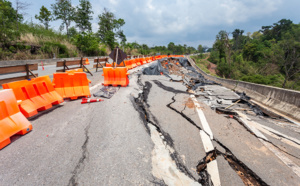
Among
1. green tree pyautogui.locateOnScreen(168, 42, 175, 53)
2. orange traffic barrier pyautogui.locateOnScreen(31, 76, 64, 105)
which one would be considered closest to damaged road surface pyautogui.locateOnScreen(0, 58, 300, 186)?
orange traffic barrier pyautogui.locateOnScreen(31, 76, 64, 105)

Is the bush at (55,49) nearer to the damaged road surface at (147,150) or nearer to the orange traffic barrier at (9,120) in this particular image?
the damaged road surface at (147,150)

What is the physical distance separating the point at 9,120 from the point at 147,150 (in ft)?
9.22

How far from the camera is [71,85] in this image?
5.17m

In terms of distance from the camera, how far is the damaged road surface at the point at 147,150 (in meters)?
1.97

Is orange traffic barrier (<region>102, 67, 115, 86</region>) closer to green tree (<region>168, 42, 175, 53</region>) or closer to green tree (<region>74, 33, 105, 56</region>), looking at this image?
green tree (<region>74, 33, 105, 56</region>)

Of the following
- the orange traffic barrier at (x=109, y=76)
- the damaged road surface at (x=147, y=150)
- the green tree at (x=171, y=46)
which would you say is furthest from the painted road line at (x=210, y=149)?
the green tree at (x=171, y=46)

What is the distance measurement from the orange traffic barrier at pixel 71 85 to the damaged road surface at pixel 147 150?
857 millimetres

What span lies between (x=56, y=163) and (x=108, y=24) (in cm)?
4852

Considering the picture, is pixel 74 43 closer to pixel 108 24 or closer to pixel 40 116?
pixel 108 24

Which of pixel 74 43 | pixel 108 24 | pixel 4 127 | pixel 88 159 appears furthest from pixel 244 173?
pixel 108 24

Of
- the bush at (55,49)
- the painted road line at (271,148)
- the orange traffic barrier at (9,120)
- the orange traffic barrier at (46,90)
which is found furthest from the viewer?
the bush at (55,49)

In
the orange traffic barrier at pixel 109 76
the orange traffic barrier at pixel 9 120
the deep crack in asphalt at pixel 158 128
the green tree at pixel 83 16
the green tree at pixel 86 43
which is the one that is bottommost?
the deep crack in asphalt at pixel 158 128

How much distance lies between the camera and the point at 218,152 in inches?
106

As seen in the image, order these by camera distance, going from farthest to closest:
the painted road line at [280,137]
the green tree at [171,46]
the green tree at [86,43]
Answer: the green tree at [171,46] → the green tree at [86,43] → the painted road line at [280,137]
